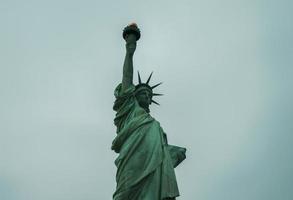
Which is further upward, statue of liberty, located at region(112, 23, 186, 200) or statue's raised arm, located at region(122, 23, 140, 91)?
statue's raised arm, located at region(122, 23, 140, 91)

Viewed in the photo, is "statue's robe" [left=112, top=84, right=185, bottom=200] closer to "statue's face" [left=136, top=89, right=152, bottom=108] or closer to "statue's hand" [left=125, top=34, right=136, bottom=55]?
"statue's face" [left=136, top=89, right=152, bottom=108]

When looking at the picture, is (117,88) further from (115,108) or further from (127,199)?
(127,199)

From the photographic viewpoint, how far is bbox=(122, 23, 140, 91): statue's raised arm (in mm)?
18031

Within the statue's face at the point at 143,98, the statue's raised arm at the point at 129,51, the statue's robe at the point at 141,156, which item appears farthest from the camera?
the statue's face at the point at 143,98

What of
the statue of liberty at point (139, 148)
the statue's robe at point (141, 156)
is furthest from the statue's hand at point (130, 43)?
the statue's robe at point (141, 156)

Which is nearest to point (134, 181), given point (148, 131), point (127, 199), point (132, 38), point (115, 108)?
point (127, 199)

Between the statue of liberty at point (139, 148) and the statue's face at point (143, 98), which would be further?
the statue's face at point (143, 98)

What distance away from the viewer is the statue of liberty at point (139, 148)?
52.3 feet

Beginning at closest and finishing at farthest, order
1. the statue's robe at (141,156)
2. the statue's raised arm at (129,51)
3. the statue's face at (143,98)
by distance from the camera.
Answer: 1. the statue's robe at (141,156)
2. the statue's raised arm at (129,51)
3. the statue's face at (143,98)

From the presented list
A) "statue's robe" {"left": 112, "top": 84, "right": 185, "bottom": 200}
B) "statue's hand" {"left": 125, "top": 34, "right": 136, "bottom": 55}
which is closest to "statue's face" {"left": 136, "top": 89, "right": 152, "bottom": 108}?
"statue's robe" {"left": 112, "top": 84, "right": 185, "bottom": 200}

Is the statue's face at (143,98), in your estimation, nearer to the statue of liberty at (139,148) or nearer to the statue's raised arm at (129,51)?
the statue of liberty at (139,148)

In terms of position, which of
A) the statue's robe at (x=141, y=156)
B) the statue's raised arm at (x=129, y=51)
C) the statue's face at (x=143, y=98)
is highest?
the statue's raised arm at (x=129, y=51)

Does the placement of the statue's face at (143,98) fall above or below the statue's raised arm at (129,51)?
below

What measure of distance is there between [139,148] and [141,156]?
0.21 m
